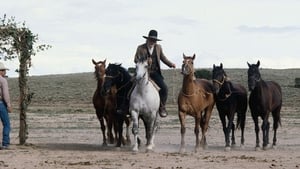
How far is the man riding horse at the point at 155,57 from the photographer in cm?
1856

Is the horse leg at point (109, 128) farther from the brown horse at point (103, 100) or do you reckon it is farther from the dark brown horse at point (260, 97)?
the dark brown horse at point (260, 97)

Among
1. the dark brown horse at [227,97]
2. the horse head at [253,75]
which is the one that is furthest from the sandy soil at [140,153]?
the horse head at [253,75]

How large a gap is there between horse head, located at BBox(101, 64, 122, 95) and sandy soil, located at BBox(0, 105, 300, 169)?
5.34ft

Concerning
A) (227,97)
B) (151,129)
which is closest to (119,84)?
(151,129)

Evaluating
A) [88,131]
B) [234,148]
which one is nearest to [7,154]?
[234,148]

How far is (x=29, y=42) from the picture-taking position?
19.1m

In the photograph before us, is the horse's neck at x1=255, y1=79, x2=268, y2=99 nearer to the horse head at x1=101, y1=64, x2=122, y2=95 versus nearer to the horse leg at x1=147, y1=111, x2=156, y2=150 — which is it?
the horse leg at x1=147, y1=111, x2=156, y2=150

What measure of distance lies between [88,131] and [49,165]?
12033 millimetres

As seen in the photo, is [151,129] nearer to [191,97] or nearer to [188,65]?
[191,97]

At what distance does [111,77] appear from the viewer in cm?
1905

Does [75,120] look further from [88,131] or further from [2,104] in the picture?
[2,104]

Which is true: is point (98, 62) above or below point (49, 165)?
above

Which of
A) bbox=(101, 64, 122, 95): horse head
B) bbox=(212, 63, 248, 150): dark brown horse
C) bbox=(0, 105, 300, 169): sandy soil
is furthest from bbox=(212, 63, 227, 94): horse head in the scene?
bbox=(101, 64, 122, 95): horse head

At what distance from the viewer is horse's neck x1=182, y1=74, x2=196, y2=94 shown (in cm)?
1848
